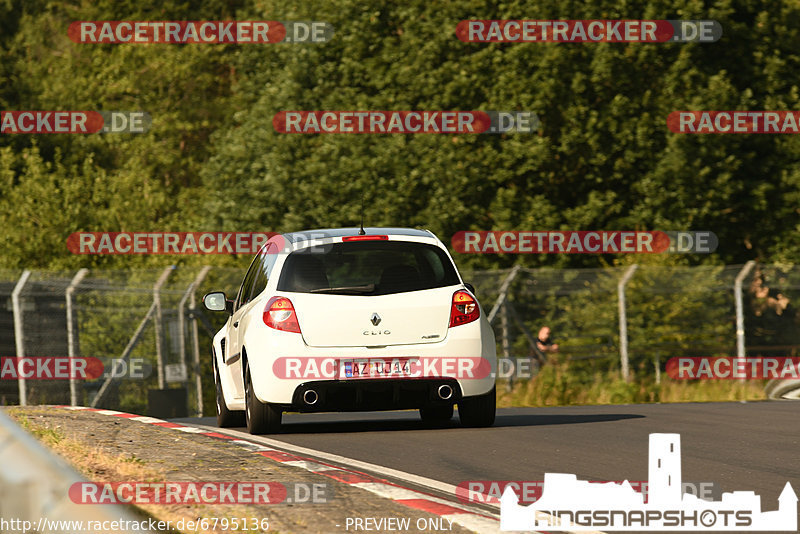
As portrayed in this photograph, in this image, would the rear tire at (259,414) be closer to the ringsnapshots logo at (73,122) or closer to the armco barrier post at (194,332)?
the armco barrier post at (194,332)

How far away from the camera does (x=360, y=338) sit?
440 inches

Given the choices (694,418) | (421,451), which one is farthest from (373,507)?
(694,418)

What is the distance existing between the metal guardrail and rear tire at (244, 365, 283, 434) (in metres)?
8.12

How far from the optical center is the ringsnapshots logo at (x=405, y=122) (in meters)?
32.5

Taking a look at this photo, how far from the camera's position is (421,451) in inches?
405

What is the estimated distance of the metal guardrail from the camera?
3.25 metres

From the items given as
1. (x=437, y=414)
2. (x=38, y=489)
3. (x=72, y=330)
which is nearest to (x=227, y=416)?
(x=437, y=414)

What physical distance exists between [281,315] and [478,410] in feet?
6.46

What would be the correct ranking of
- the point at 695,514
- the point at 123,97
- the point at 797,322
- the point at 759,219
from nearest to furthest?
the point at 695,514 < the point at 797,322 < the point at 759,219 < the point at 123,97

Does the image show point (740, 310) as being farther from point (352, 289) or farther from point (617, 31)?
point (352, 289)

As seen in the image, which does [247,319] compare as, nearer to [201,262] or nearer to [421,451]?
[421,451]

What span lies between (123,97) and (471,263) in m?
24.7

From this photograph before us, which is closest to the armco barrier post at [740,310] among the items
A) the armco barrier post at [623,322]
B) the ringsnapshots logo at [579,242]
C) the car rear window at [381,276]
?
the armco barrier post at [623,322]

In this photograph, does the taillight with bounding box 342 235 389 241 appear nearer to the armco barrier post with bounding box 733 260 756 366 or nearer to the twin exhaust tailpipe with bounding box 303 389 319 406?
the twin exhaust tailpipe with bounding box 303 389 319 406
